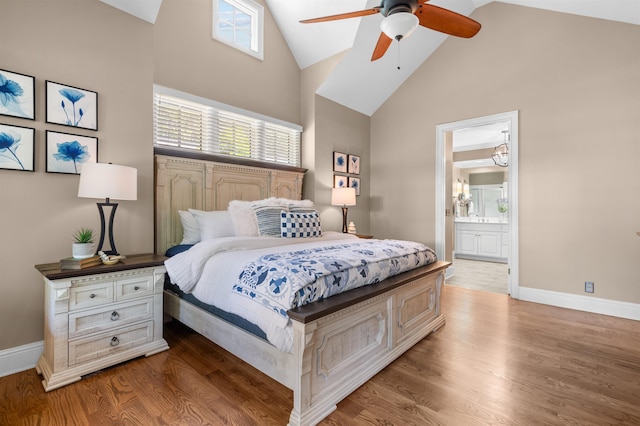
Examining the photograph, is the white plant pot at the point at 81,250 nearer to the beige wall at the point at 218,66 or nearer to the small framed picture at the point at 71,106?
the small framed picture at the point at 71,106

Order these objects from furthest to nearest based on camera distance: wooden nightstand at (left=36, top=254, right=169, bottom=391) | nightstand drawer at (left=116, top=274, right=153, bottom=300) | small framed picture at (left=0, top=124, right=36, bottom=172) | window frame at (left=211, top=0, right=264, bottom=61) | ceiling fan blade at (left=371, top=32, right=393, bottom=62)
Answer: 1. window frame at (left=211, top=0, right=264, bottom=61)
2. ceiling fan blade at (left=371, top=32, right=393, bottom=62)
3. nightstand drawer at (left=116, top=274, right=153, bottom=300)
4. small framed picture at (left=0, top=124, right=36, bottom=172)
5. wooden nightstand at (left=36, top=254, right=169, bottom=391)

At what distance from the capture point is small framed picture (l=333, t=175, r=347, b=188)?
470 centimetres

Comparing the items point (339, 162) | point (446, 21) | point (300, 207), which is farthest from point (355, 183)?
point (446, 21)

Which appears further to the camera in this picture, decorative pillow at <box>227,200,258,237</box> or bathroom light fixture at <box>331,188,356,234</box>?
bathroom light fixture at <box>331,188,356,234</box>

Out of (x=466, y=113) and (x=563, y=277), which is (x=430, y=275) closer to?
(x=563, y=277)

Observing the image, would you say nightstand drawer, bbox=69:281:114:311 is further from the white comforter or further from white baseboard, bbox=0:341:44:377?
white baseboard, bbox=0:341:44:377

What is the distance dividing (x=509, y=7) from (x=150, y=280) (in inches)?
202

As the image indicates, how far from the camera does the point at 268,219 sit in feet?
9.91

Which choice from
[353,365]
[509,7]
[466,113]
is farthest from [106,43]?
[509,7]

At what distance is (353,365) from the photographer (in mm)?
1857

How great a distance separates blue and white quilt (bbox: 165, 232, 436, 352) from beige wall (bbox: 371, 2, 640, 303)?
7.22ft

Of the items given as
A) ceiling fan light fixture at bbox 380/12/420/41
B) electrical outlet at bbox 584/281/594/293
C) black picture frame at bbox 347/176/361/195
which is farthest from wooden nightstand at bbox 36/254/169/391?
electrical outlet at bbox 584/281/594/293

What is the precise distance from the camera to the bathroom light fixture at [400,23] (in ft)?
6.40

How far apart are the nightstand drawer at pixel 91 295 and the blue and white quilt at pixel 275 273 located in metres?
0.40
